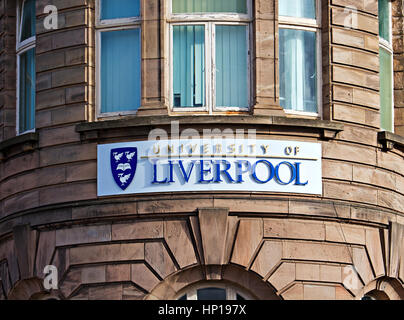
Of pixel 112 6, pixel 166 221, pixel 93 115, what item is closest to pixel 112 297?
pixel 166 221

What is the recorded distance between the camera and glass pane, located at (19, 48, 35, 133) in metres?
33.2

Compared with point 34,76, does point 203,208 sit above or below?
below

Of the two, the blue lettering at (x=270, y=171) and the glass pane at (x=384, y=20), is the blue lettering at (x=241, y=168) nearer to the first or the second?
the blue lettering at (x=270, y=171)

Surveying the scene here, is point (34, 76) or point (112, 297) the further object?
point (34, 76)

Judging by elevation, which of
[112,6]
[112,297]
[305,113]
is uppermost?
[112,6]

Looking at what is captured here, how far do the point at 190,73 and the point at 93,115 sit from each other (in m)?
1.97

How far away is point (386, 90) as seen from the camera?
33.3m

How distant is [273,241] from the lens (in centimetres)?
3039

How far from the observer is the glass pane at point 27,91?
33219 millimetres

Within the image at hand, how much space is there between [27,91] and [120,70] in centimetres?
246

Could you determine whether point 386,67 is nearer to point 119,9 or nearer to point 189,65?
point 189,65

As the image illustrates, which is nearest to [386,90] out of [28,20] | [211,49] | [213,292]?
[211,49]

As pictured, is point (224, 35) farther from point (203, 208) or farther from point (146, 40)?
point (203, 208)

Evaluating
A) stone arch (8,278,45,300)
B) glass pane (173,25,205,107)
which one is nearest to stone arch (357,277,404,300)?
glass pane (173,25,205,107)
